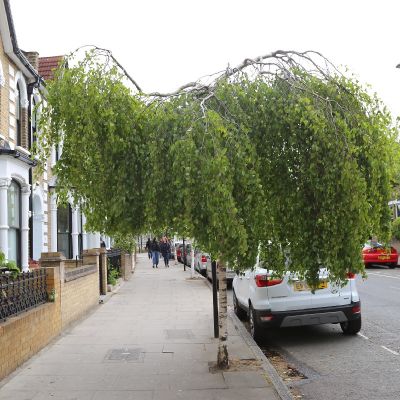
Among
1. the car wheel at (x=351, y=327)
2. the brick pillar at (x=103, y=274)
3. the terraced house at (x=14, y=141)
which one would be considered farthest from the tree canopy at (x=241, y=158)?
the brick pillar at (x=103, y=274)

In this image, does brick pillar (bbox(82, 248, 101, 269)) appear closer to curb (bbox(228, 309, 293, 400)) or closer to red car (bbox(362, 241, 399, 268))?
curb (bbox(228, 309, 293, 400))

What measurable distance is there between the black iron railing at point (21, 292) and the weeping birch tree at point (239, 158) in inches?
67.1

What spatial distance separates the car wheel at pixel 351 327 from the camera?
9.67 metres

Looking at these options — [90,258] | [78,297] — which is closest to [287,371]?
[78,297]

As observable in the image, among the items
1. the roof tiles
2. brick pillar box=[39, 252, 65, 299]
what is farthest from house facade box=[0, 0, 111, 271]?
the roof tiles

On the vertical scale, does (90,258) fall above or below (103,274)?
above

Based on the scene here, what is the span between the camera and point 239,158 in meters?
5.42

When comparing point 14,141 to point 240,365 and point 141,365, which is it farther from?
point 240,365

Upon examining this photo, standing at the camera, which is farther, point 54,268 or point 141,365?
point 54,268

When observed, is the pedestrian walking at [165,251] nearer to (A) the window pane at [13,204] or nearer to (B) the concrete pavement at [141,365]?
(A) the window pane at [13,204]

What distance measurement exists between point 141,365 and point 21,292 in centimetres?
196

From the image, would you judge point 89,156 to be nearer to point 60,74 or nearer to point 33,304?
point 60,74

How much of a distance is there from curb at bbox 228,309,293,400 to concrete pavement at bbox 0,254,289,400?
0.02 meters

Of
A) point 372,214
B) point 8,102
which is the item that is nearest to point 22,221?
point 8,102
